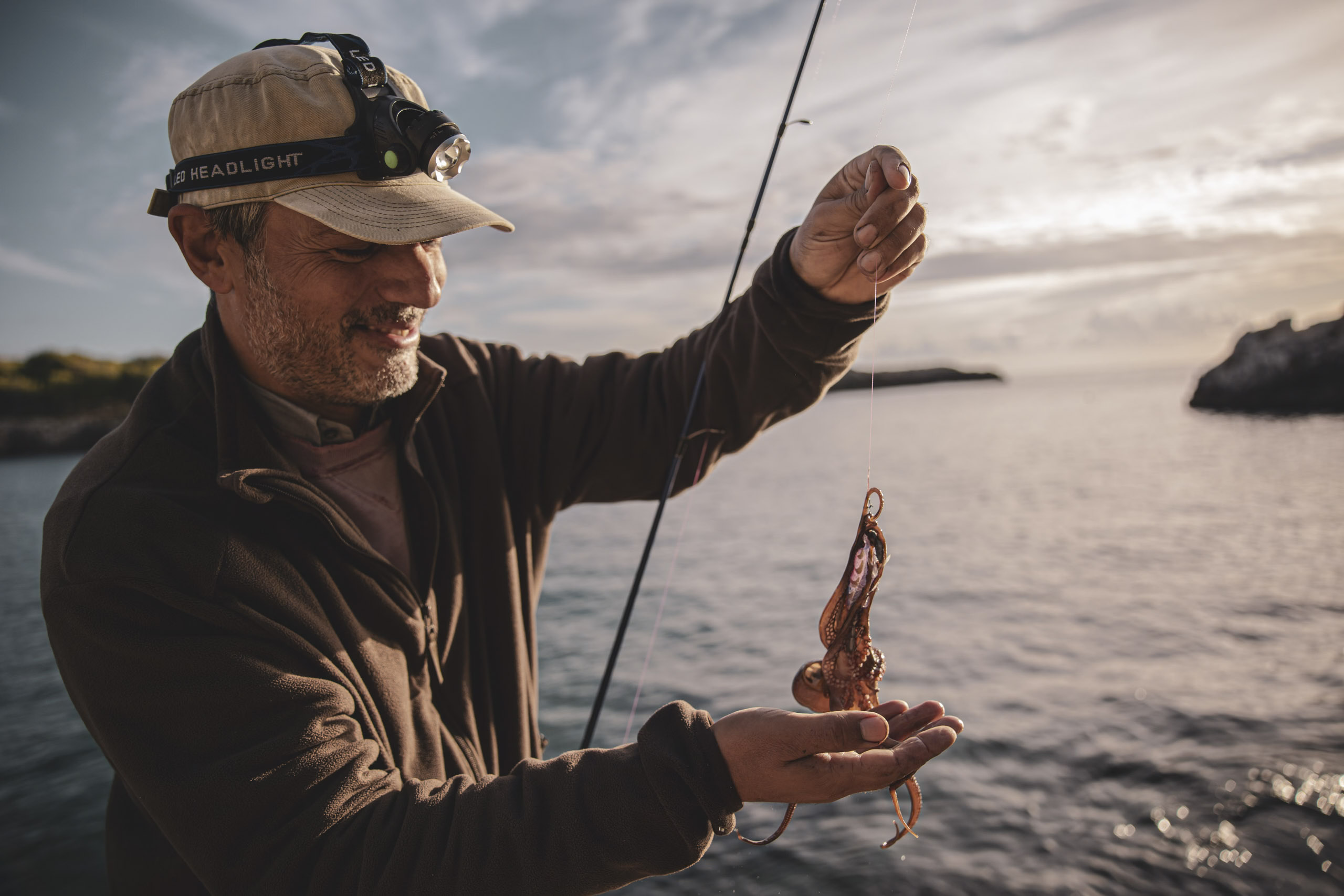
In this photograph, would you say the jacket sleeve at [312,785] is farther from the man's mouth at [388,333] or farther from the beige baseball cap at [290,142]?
the beige baseball cap at [290,142]

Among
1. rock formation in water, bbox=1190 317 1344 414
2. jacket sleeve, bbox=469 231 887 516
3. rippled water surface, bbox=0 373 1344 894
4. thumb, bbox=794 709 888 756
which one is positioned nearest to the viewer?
thumb, bbox=794 709 888 756

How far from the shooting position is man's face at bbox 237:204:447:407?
225 cm

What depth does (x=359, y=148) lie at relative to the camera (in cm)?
221

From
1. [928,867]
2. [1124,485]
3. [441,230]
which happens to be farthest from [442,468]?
[1124,485]

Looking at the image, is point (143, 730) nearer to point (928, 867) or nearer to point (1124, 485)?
point (928, 867)

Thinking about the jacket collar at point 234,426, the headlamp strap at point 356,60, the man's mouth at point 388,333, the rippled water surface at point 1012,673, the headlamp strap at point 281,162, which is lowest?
the rippled water surface at point 1012,673

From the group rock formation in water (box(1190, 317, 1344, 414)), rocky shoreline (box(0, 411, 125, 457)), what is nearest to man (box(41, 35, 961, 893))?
rock formation in water (box(1190, 317, 1344, 414))

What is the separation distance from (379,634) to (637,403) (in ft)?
3.94

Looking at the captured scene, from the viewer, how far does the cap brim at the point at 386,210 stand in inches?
83.4

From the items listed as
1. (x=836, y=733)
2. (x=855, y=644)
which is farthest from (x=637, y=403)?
(x=836, y=733)

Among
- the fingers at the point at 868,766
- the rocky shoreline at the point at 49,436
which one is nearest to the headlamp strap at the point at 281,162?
the fingers at the point at 868,766

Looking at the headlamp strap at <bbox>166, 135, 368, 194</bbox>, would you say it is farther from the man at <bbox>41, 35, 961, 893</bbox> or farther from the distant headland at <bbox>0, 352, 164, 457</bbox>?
the distant headland at <bbox>0, 352, 164, 457</bbox>

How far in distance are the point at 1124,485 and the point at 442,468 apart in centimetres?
2368

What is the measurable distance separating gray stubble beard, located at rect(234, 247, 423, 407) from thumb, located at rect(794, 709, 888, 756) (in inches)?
59.7
